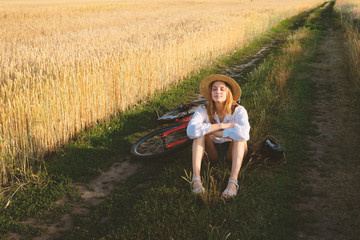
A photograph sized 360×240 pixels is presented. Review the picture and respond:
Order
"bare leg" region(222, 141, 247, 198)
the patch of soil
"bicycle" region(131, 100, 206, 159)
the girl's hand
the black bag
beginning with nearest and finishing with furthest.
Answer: the patch of soil < "bare leg" region(222, 141, 247, 198) < the girl's hand < the black bag < "bicycle" region(131, 100, 206, 159)

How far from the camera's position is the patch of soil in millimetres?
3309

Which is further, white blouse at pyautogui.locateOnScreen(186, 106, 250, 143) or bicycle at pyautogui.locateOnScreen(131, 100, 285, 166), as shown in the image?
bicycle at pyautogui.locateOnScreen(131, 100, 285, 166)

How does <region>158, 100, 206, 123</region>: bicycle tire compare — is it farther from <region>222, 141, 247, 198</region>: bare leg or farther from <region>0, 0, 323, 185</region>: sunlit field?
<region>222, 141, 247, 198</region>: bare leg

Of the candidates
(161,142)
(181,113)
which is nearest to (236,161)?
(161,142)

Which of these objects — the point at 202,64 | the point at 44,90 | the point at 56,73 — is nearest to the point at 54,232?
the point at 44,90

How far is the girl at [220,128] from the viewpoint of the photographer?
147 inches

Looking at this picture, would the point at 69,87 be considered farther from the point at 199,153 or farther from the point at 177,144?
the point at 199,153

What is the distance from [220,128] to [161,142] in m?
1.47

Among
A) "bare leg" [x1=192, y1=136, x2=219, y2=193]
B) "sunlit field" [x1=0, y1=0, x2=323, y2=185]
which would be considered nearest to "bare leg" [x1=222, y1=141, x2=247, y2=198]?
"bare leg" [x1=192, y1=136, x2=219, y2=193]

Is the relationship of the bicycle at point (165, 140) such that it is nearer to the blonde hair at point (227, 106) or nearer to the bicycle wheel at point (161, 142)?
the bicycle wheel at point (161, 142)

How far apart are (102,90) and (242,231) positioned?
3.75m

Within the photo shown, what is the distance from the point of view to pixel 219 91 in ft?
12.9

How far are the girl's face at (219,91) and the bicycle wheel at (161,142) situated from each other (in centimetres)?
102

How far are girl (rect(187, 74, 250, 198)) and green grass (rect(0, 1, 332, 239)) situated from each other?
0.15m
